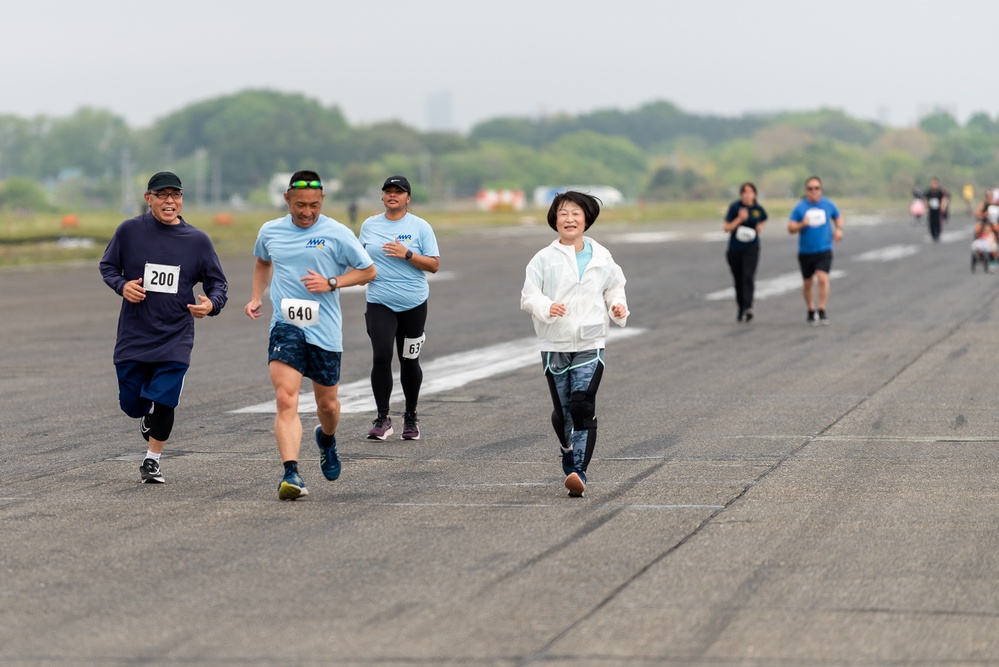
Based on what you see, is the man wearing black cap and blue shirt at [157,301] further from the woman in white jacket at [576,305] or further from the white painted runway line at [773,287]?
the white painted runway line at [773,287]

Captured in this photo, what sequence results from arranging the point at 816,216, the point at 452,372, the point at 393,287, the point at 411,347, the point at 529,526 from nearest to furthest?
the point at 529,526 → the point at 393,287 → the point at 411,347 → the point at 452,372 → the point at 816,216

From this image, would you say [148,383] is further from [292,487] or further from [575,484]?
[575,484]

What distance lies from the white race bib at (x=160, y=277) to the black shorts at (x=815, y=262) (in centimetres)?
1299

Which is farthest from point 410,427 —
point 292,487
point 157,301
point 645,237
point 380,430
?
point 645,237

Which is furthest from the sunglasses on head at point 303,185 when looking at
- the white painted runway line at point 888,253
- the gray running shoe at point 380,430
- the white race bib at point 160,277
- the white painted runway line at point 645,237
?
the white painted runway line at point 645,237

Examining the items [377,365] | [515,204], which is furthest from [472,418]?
[515,204]

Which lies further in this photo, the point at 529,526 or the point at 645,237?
the point at 645,237

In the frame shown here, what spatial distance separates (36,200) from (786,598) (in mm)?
148243

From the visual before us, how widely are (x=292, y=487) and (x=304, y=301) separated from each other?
1070 millimetres

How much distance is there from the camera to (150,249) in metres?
9.38

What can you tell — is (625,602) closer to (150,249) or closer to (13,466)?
(150,249)

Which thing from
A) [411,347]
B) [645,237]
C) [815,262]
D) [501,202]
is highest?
[411,347]

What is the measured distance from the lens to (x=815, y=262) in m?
21.1

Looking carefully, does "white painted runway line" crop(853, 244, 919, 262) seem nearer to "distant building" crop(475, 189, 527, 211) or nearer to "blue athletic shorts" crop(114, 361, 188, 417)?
"blue athletic shorts" crop(114, 361, 188, 417)
